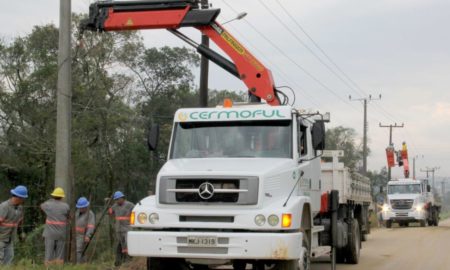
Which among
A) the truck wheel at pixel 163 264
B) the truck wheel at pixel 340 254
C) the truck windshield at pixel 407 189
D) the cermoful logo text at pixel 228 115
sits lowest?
the truck wheel at pixel 340 254

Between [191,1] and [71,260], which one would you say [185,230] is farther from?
[191,1]

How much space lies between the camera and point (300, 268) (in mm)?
8172

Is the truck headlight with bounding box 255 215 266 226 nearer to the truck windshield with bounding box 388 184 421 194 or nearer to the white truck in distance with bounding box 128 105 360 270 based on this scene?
the white truck in distance with bounding box 128 105 360 270

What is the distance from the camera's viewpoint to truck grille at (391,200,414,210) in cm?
3375

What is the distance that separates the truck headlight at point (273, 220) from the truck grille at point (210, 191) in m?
0.31

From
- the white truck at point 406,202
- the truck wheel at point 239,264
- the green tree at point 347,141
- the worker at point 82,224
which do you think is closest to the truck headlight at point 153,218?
the truck wheel at point 239,264

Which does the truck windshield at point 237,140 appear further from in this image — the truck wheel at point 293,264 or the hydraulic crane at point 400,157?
the hydraulic crane at point 400,157

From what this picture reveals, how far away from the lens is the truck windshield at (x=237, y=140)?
29.9ft

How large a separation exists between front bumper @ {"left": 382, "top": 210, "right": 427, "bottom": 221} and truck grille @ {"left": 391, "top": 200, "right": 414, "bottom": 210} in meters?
0.23

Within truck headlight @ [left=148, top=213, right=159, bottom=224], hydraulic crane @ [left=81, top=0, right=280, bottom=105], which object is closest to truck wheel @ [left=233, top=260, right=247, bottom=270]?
truck headlight @ [left=148, top=213, right=159, bottom=224]

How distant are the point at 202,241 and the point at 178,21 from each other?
6.26 metres

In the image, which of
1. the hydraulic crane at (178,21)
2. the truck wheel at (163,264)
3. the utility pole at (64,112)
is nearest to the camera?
the truck wheel at (163,264)

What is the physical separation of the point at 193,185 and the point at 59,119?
187 inches

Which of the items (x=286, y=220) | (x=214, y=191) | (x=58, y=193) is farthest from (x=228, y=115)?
(x=58, y=193)
